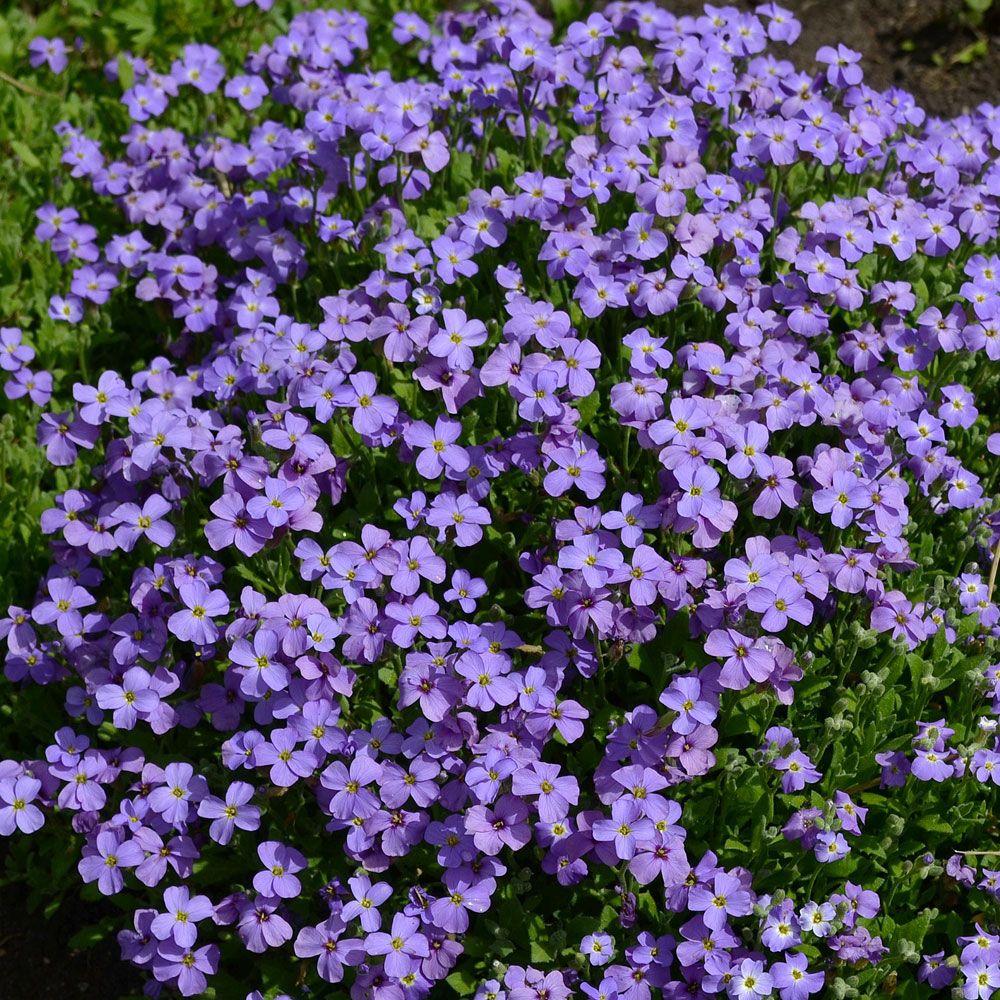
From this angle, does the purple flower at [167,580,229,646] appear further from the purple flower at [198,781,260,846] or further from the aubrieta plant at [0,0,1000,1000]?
the purple flower at [198,781,260,846]

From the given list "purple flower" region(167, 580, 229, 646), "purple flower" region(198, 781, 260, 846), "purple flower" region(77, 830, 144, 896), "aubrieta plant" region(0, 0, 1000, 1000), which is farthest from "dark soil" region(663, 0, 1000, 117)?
"purple flower" region(77, 830, 144, 896)

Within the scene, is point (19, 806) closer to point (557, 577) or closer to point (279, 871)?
point (279, 871)

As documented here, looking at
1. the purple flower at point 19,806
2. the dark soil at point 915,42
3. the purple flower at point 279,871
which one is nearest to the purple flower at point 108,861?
the purple flower at point 19,806

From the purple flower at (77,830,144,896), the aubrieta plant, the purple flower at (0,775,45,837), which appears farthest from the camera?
the purple flower at (0,775,45,837)

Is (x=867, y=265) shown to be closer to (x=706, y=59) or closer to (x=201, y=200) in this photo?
A: (x=706, y=59)

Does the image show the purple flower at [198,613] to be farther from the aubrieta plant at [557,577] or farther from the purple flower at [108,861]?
the purple flower at [108,861]
